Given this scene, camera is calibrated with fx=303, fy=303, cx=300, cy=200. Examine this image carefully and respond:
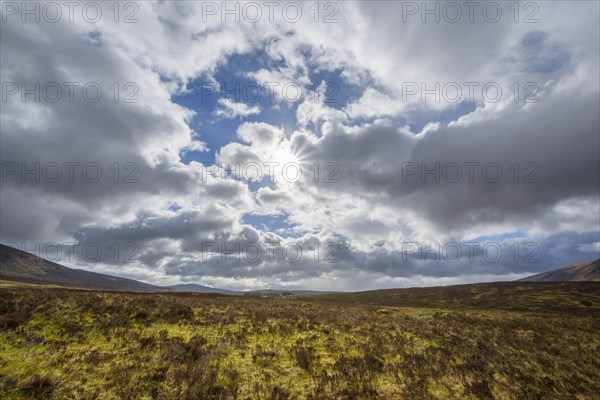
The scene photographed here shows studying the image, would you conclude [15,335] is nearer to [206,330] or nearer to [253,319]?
[206,330]

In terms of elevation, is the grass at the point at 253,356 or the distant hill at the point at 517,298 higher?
the grass at the point at 253,356

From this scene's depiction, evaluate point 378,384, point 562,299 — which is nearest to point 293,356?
point 378,384

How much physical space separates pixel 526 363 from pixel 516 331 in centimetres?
1108

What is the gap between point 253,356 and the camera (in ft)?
59.5

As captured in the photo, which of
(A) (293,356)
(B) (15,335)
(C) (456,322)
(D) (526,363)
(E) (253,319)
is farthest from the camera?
(C) (456,322)

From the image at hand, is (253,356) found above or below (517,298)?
above

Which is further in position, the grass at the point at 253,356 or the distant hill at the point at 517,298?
the distant hill at the point at 517,298

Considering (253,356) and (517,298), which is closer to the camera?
(253,356)

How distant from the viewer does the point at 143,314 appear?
880 inches

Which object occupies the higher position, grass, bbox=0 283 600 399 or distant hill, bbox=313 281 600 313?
grass, bbox=0 283 600 399

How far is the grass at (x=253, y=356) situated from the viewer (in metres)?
14.3

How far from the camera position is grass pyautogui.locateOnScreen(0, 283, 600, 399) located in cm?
1427

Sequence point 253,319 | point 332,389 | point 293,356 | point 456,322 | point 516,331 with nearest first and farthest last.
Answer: point 332,389
point 293,356
point 253,319
point 516,331
point 456,322

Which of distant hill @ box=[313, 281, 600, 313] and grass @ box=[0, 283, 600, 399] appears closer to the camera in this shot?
grass @ box=[0, 283, 600, 399]
